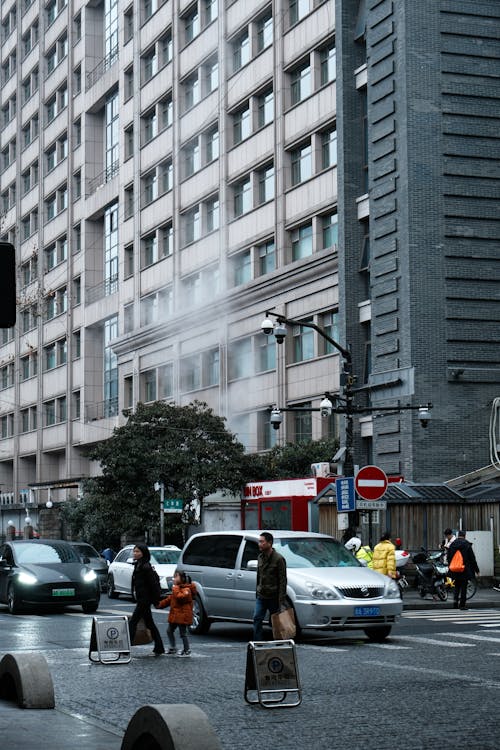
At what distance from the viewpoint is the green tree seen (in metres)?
44.8

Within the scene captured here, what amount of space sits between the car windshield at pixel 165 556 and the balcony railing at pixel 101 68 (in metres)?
45.2

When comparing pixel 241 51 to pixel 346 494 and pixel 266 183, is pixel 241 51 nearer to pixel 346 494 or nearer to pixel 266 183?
pixel 266 183

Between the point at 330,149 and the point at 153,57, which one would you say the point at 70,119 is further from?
the point at 330,149

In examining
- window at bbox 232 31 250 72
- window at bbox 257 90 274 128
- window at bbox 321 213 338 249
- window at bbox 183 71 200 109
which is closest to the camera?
window at bbox 321 213 338 249

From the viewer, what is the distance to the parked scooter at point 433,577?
2955 centimetres

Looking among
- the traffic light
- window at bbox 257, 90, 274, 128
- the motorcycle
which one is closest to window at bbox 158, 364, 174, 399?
window at bbox 257, 90, 274, 128

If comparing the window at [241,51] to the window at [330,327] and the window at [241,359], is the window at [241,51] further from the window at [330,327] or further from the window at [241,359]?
the window at [330,327]

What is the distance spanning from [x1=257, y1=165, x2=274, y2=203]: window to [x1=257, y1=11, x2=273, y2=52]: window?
4.95 metres

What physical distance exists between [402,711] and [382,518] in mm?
22622

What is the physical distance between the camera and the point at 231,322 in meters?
55.2

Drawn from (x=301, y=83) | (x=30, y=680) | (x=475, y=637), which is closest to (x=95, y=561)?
(x=475, y=637)

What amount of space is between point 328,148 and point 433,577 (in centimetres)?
2214

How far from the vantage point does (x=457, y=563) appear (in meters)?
26.1

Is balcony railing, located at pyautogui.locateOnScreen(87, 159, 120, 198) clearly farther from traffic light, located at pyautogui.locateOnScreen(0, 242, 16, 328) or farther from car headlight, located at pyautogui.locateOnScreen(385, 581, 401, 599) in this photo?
traffic light, located at pyautogui.locateOnScreen(0, 242, 16, 328)
